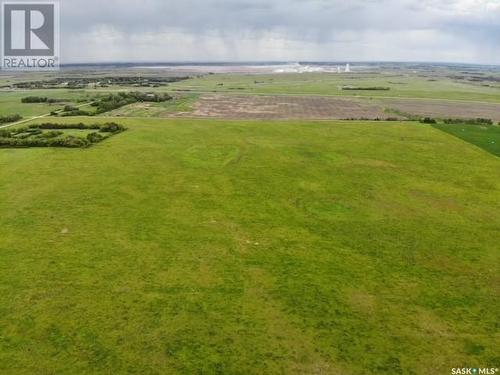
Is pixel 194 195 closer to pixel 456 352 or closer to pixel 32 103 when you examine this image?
pixel 456 352

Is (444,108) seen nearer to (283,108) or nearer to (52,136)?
(283,108)

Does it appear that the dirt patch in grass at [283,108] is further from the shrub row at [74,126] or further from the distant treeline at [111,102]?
the shrub row at [74,126]

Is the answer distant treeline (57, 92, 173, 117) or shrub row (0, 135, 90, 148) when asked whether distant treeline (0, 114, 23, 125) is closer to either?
distant treeline (57, 92, 173, 117)

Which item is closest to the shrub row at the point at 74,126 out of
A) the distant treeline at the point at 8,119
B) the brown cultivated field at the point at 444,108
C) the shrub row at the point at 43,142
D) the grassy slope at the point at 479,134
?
the distant treeline at the point at 8,119

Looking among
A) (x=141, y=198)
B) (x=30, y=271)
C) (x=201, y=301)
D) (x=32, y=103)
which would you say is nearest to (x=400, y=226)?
(x=201, y=301)

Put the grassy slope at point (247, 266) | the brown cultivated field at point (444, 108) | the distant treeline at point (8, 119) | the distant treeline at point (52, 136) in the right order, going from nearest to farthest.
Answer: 1. the grassy slope at point (247, 266)
2. the distant treeline at point (52, 136)
3. the distant treeline at point (8, 119)
4. the brown cultivated field at point (444, 108)

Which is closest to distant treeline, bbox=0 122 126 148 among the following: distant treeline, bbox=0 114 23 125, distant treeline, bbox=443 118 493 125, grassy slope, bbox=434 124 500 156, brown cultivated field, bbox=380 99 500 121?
distant treeline, bbox=0 114 23 125

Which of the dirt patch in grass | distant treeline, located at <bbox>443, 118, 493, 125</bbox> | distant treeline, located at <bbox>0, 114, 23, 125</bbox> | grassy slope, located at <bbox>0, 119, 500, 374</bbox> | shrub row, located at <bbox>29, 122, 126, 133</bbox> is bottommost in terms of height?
grassy slope, located at <bbox>0, 119, 500, 374</bbox>
